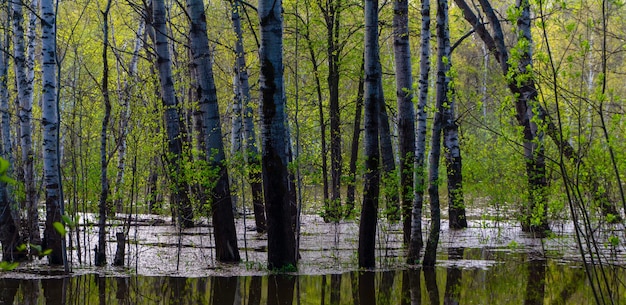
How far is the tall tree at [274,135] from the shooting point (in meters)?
8.77

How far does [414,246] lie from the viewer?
1024cm

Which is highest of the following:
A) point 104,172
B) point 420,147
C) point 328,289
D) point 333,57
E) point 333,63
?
point 333,57

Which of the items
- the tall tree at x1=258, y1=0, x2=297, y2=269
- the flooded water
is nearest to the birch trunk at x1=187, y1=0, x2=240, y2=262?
the flooded water

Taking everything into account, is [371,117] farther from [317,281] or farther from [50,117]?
[50,117]

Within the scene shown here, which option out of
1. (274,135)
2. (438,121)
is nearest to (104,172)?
(274,135)

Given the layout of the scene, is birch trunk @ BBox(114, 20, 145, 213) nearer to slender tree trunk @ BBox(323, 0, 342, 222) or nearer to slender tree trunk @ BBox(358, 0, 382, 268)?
slender tree trunk @ BBox(358, 0, 382, 268)

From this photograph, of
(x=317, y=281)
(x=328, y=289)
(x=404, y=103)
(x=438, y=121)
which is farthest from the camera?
(x=404, y=103)

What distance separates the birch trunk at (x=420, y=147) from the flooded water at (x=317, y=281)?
0.43 meters

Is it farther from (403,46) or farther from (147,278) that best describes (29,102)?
(403,46)

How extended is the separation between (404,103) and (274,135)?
4238 mm

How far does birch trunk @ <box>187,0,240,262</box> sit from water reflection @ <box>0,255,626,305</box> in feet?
3.91

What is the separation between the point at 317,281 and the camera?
30.3ft

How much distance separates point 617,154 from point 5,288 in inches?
299

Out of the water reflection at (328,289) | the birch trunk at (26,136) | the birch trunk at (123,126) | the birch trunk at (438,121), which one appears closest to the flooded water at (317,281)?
the water reflection at (328,289)
